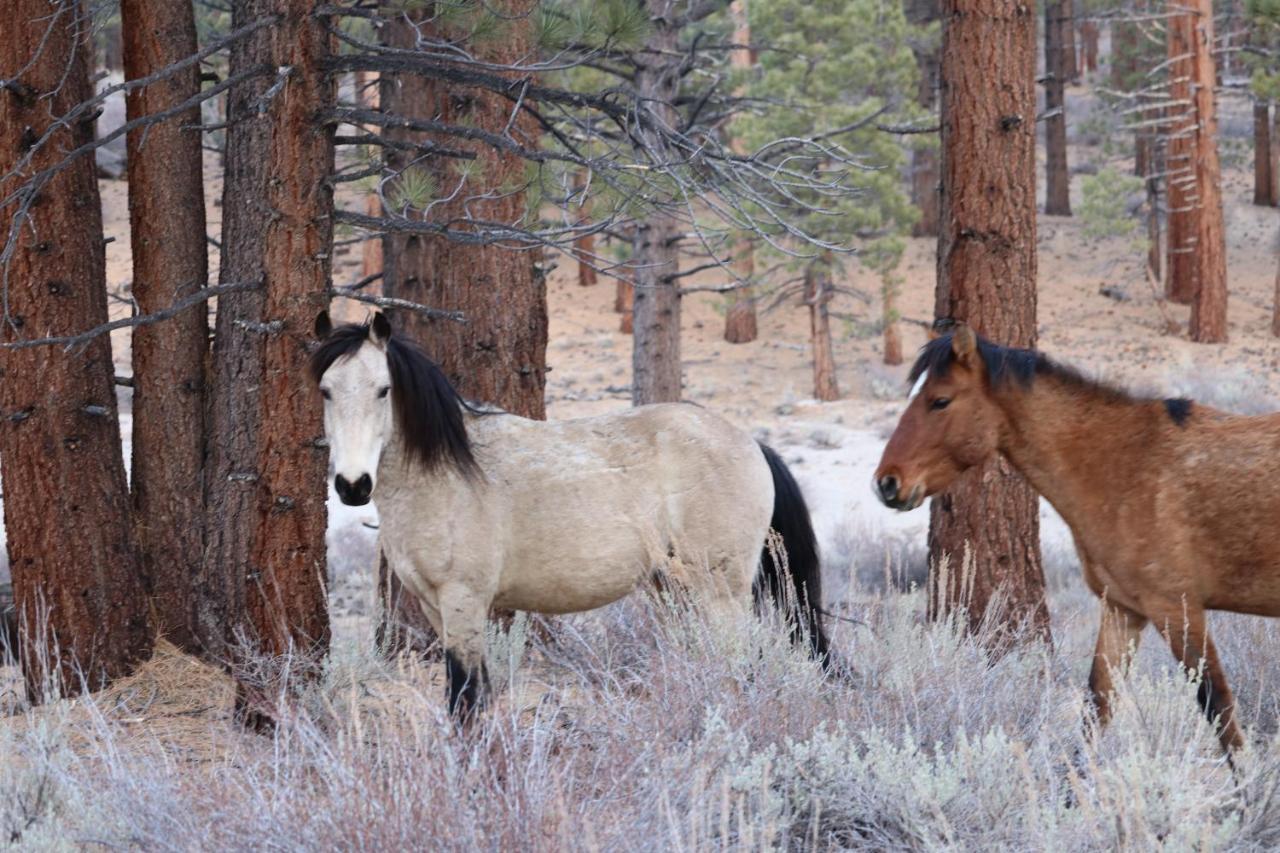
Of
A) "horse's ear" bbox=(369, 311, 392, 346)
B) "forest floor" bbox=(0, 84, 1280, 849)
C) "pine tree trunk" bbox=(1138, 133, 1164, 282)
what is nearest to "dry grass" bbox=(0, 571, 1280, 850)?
"forest floor" bbox=(0, 84, 1280, 849)

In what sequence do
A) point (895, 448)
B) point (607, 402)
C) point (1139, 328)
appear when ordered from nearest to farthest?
1. point (895, 448)
2. point (607, 402)
3. point (1139, 328)

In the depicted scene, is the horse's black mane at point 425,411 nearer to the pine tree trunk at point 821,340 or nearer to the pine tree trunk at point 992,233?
the pine tree trunk at point 992,233

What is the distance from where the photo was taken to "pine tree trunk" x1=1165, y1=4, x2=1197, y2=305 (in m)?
23.6

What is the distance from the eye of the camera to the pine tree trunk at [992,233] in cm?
758

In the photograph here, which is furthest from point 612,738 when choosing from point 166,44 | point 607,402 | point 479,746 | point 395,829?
point 607,402

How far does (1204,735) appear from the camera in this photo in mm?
5164

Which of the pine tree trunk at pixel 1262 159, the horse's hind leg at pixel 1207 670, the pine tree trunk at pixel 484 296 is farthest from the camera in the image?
the pine tree trunk at pixel 1262 159

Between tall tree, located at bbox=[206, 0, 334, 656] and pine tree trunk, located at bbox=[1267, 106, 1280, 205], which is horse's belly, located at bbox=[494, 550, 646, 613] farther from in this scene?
pine tree trunk, located at bbox=[1267, 106, 1280, 205]

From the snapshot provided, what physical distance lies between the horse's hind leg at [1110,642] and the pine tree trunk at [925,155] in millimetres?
25499

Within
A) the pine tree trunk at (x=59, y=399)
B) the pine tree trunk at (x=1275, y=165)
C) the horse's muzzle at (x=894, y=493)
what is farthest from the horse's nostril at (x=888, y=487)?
the pine tree trunk at (x=1275, y=165)

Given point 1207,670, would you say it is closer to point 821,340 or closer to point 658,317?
point 658,317

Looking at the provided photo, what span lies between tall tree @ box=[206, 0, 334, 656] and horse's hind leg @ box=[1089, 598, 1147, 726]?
3.39m

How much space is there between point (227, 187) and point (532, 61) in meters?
2.19

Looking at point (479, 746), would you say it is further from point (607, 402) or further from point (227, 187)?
point (607, 402)
